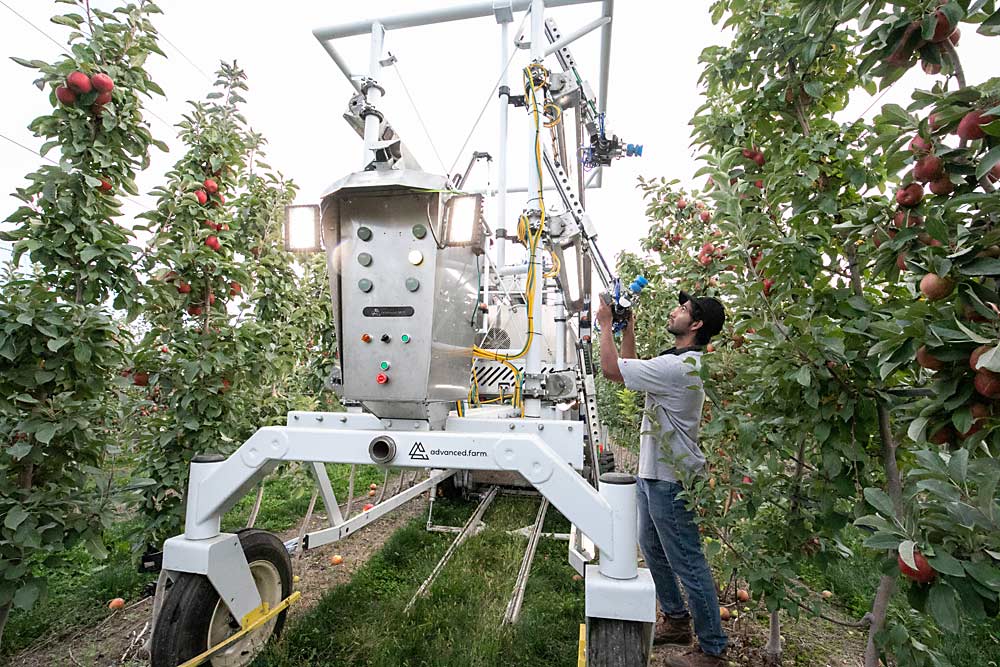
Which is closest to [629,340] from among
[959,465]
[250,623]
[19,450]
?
[959,465]

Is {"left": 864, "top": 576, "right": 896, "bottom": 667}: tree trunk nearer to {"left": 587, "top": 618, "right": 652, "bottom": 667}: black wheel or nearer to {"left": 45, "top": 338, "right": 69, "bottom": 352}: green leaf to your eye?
{"left": 587, "top": 618, "right": 652, "bottom": 667}: black wheel

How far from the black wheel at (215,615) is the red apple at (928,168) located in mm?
2982

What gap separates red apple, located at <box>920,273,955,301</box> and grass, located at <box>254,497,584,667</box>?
258cm

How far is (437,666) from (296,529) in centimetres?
Answer: 315

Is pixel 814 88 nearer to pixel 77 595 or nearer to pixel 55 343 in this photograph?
pixel 55 343

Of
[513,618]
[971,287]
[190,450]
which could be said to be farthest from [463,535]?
[971,287]

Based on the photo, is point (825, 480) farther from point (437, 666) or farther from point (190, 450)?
point (190, 450)

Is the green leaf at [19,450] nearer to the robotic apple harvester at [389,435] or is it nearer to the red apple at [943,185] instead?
the robotic apple harvester at [389,435]

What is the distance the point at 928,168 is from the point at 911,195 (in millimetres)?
99

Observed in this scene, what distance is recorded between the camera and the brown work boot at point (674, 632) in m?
2.97

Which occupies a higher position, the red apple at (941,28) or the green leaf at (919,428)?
the red apple at (941,28)

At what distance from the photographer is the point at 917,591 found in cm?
107

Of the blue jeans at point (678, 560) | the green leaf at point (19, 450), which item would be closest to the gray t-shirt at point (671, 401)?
the blue jeans at point (678, 560)

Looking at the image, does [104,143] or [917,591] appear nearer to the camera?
[917,591]
